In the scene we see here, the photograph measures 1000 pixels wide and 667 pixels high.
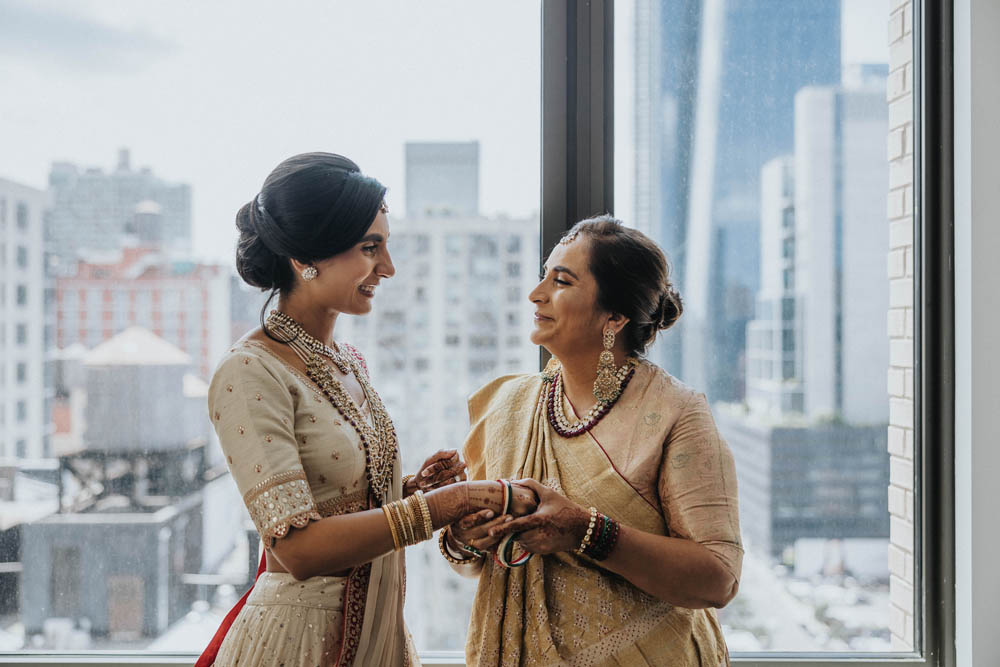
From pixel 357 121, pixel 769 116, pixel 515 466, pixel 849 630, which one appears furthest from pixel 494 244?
pixel 849 630

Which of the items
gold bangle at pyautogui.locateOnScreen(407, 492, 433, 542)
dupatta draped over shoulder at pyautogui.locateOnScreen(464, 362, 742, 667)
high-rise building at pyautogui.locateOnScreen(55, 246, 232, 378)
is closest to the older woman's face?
dupatta draped over shoulder at pyautogui.locateOnScreen(464, 362, 742, 667)

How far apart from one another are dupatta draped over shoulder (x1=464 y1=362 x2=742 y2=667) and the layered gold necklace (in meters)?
0.27

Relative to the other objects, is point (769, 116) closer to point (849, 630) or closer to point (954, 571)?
point (954, 571)

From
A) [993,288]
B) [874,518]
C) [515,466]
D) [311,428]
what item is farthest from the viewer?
[874,518]

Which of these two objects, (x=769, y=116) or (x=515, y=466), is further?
(x=769, y=116)

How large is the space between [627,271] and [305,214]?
0.62m

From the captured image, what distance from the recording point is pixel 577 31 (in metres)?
1.89

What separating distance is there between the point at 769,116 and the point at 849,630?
142cm

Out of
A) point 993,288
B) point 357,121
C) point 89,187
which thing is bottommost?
point 993,288

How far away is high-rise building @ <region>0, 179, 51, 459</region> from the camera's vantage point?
6.22 feet

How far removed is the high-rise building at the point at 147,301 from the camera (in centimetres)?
190

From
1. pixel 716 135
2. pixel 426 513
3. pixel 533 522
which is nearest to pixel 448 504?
pixel 426 513

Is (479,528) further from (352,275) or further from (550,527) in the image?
(352,275)

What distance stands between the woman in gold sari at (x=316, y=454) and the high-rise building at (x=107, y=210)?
27.0 inches
